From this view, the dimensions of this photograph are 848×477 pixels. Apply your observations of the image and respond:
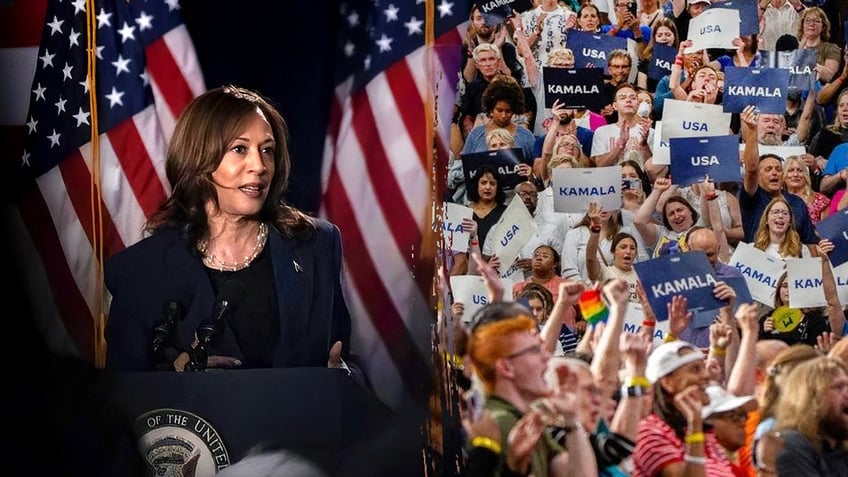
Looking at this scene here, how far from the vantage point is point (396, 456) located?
3.50 m

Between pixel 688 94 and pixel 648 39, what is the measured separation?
0.23 m

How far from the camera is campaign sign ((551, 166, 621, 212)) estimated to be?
12.8 feet

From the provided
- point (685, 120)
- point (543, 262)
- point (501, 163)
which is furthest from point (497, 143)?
point (685, 120)

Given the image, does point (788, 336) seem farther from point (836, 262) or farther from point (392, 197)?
point (392, 197)

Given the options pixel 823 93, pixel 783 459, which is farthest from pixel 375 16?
pixel 783 459

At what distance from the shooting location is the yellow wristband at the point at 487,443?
3521mm

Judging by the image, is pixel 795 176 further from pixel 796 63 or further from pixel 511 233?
pixel 511 233

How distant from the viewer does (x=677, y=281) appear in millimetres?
3875

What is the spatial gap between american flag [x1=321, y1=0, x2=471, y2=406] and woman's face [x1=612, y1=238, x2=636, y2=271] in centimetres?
65

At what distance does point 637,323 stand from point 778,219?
641 mm

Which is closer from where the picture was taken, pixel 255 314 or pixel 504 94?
pixel 255 314

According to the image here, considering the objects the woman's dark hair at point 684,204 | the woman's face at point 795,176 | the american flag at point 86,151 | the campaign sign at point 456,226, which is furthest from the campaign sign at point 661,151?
the american flag at point 86,151

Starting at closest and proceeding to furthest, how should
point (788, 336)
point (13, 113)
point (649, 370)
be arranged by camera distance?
point (13, 113) → point (649, 370) → point (788, 336)

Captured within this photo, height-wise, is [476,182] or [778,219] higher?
[476,182]
